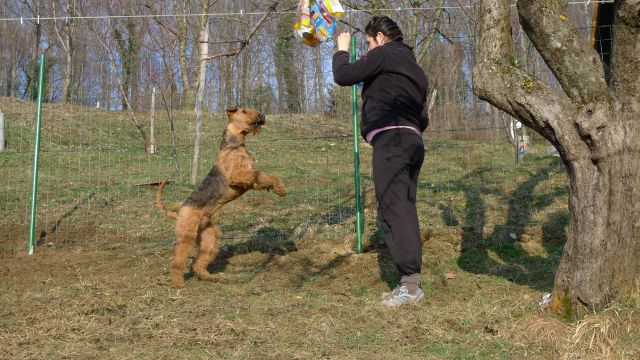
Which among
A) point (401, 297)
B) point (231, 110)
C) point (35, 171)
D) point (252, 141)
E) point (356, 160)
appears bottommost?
point (401, 297)

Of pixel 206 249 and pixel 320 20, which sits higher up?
pixel 320 20

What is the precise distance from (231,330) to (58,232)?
15.8ft

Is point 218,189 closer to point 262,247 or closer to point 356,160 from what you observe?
point 262,247

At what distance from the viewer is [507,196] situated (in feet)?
27.5

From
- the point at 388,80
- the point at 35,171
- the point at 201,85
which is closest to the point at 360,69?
the point at 388,80

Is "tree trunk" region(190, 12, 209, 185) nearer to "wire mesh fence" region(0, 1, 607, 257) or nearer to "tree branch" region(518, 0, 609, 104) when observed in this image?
"wire mesh fence" region(0, 1, 607, 257)

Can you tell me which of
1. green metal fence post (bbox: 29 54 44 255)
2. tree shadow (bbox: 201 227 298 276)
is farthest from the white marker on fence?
tree shadow (bbox: 201 227 298 276)

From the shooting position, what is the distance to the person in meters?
4.82

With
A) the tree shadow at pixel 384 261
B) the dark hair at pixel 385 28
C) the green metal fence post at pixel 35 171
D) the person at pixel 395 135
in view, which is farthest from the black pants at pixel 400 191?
the green metal fence post at pixel 35 171

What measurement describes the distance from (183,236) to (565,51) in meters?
3.70

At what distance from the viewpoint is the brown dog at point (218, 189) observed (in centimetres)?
595

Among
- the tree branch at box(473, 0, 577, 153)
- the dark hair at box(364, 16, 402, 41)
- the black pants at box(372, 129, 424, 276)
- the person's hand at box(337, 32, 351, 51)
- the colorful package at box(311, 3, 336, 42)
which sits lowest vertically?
the black pants at box(372, 129, 424, 276)

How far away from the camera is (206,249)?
6.11m

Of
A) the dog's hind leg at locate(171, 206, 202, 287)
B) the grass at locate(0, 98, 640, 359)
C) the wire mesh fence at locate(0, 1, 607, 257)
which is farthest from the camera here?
the wire mesh fence at locate(0, 1, 607, 257)
